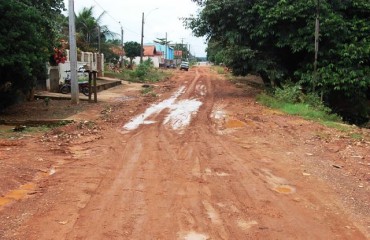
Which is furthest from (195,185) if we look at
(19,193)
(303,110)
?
(303,110)

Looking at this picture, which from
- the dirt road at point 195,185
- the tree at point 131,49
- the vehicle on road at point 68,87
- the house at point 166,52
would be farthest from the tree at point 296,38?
the house at point 166,52

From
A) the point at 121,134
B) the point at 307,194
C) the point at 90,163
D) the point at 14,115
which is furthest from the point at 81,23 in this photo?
the point at 307,194

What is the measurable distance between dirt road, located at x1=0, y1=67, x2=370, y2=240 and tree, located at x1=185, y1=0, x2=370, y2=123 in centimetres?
726

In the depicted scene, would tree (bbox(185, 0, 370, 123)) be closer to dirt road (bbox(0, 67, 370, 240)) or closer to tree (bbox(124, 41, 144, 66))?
dirt road (bbox(0, 67, 370, 240))

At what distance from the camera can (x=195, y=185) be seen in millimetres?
6277

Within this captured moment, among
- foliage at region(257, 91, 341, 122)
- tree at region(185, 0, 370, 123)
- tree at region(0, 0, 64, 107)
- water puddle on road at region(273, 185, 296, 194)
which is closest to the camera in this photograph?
water puddle on road at region(273, 185, 296, 194)

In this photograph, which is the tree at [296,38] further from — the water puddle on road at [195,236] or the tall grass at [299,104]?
the water puddle on road at [195,236]

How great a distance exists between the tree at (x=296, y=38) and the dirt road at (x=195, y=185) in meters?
7.26

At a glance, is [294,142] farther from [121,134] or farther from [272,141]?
[121,134]

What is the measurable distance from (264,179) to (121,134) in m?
5.05

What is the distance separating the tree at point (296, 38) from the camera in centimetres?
1814

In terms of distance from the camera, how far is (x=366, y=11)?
1909 centimetres

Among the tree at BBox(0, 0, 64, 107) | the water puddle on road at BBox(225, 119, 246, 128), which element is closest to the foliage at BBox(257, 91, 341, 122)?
the water puddle on road at BBox(225, 119, 246, 128)

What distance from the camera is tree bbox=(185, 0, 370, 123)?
714 inches
